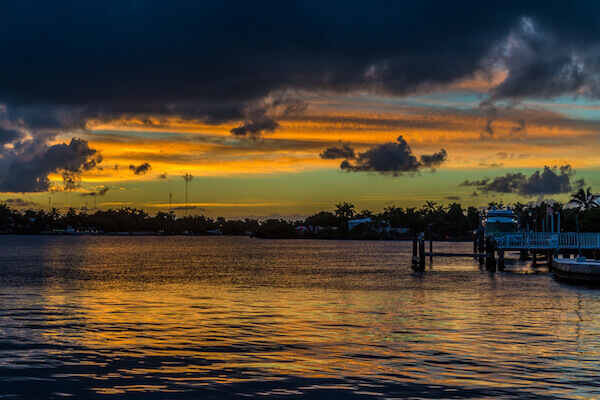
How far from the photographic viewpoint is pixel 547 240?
2606 inches

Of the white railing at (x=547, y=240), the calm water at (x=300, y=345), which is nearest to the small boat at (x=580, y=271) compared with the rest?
the calm water at (x=300, y=345)

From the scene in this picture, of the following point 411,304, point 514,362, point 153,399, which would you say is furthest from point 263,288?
point 153,399

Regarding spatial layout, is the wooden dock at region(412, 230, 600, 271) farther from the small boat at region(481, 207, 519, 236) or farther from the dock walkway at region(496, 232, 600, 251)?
the small boat at region(481, 207, 519, 236)

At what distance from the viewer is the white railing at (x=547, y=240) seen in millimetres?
63947

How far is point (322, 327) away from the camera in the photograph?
1043 inches

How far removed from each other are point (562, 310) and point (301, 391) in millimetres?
21641

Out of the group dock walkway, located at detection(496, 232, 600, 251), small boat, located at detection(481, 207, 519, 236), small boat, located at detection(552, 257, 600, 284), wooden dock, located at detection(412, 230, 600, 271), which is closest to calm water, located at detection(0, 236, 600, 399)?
small boat, located at detection(552, 257, 600, 284)

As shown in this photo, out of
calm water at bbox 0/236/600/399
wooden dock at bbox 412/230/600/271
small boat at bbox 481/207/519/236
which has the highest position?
small boat at bbox 481/207/519/236

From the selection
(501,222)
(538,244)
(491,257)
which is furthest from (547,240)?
(501,222)

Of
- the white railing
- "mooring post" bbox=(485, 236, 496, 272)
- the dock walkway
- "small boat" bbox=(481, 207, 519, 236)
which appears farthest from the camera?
"small boat" bbox=(481, 207, 519, 236)

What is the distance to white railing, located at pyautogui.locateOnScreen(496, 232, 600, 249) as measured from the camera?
210 feet

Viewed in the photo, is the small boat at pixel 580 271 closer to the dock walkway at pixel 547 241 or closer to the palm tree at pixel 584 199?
the dock walkway at pixel 547 241

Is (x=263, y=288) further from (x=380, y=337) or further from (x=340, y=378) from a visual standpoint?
(x=340, y=378)

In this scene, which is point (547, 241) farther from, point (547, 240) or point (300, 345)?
point (300, 345)
